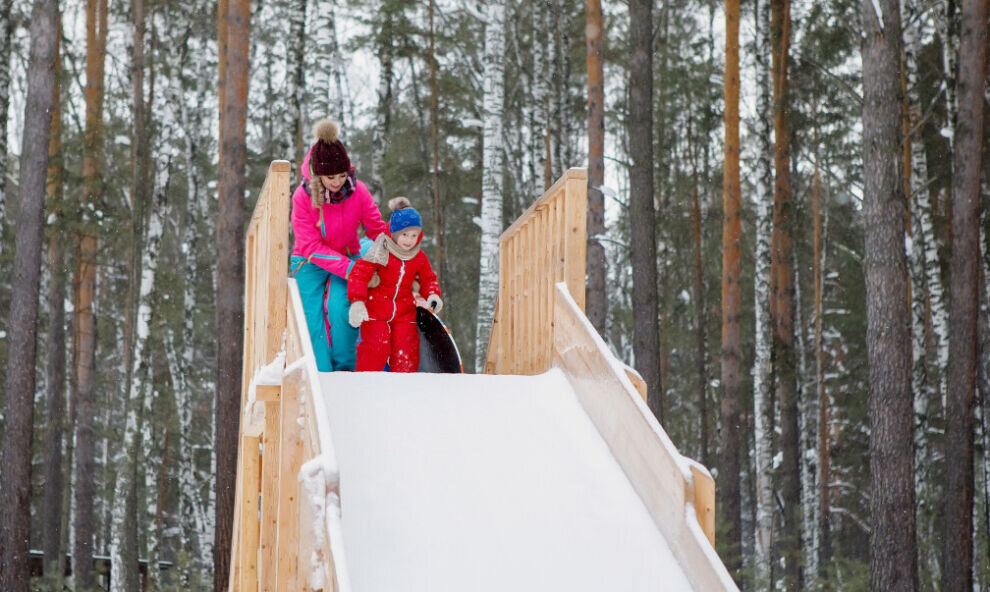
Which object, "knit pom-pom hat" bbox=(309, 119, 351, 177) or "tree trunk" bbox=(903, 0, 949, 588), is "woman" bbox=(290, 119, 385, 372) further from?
"tree trunk" bbox=(903, 0, 949, 588)

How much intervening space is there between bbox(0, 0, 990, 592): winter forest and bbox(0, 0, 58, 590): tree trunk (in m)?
0.03

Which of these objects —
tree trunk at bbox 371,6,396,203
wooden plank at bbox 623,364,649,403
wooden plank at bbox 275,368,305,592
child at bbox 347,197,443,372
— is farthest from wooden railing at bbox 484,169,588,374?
tree trunk at bbox 371,6,396,203

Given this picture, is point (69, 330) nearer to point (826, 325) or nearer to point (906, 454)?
point (826, 325)

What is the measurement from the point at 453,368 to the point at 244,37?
17.5ft

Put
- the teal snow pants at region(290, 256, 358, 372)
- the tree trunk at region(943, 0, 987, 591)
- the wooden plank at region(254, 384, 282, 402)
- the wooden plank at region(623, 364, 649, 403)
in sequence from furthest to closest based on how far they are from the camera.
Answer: the tree trunk at region(943, 0, 987, 591), the teal snow pants at region(290, 256, 358, 372), the wooden plank at region(623, 364, 649, 403), the wooden plank at region(254, 384, 282, 402)

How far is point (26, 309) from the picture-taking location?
10.2 meters

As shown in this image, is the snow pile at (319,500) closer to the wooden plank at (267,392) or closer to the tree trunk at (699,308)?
the wooden plank at (267,392)

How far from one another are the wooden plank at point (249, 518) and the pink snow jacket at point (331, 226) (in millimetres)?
1225

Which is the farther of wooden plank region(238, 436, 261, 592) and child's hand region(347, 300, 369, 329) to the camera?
child's hand region(347, 300, 369, 329)

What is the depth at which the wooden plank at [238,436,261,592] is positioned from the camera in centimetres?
574

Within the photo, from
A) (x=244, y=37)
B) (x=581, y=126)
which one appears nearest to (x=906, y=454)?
(x=244, y=37)

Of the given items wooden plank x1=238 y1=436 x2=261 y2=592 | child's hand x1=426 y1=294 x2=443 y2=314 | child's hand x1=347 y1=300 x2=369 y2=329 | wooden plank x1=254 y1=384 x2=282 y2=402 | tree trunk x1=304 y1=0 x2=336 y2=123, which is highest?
tree trunk x1=304 y1=0 x2=336 y2=123

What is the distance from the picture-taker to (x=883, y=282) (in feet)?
28.3

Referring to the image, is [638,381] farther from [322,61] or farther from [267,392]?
[322,61]
